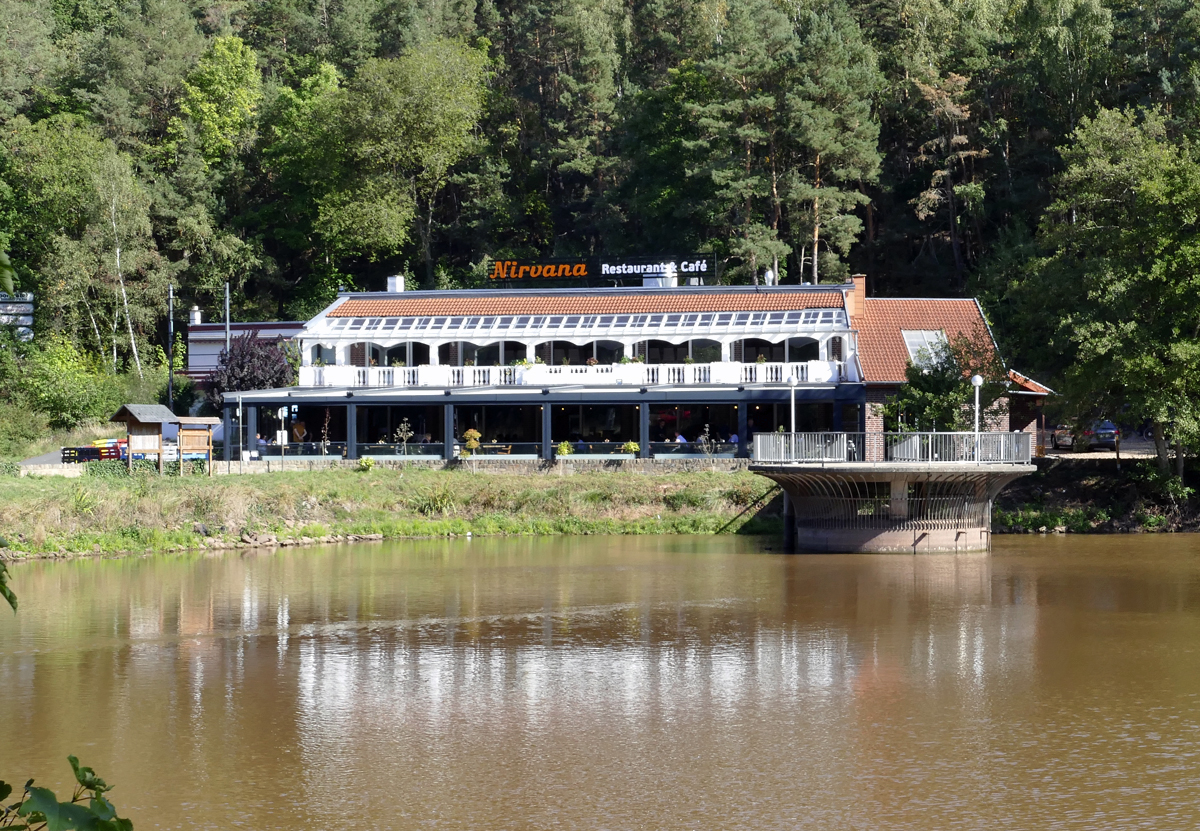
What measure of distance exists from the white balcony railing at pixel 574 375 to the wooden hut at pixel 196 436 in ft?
20.5

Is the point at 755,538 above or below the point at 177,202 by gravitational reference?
below

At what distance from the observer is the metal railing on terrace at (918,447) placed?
3484cm

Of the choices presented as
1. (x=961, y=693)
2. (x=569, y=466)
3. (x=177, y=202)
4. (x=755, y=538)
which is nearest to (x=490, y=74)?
(x=177, y=202)

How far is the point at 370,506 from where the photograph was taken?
4131 cm

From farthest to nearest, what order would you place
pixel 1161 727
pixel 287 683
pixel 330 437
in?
1. pixel 330 437
2. pixel 287 683
3. pixel 1161 727

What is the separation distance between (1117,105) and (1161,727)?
158ft

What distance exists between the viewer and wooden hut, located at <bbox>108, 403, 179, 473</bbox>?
138 feet

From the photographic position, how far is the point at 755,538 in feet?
129

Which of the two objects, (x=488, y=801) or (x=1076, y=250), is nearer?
(x=488, y=801)

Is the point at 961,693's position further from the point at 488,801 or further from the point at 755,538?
the point at 755,538

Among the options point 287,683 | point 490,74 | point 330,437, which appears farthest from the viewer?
point 490,74

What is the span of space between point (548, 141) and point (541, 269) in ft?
63.5

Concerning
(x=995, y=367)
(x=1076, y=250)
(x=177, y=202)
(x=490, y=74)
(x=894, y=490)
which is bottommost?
(x=894, y=490)

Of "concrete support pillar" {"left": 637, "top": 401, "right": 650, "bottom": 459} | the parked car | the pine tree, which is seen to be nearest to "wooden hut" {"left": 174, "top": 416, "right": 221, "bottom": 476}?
"concrete support pillar" {"left": 637, "top": 401, "right": 650, "bottom": 459}
